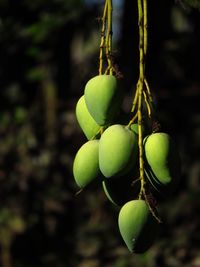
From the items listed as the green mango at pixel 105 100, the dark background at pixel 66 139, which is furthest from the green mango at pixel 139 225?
the dark background at pixel 66 139

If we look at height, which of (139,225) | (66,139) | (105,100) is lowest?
(66,139)

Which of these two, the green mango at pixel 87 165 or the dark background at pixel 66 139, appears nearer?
the green mango at pixel 87 165

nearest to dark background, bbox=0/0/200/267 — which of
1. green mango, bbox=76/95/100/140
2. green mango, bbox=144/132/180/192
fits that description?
green mango, bbox=76/95/100/140

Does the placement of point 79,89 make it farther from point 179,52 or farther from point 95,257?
point 95,257

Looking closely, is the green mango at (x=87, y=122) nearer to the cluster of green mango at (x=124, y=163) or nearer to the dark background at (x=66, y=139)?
the cluster of green mango at (x=124, y=163)

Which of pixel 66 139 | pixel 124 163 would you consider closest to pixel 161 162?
pixel 124 163

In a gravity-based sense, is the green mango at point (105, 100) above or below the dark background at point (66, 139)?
above

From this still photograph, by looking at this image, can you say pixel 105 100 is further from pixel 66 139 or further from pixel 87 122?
pixel 66 139
